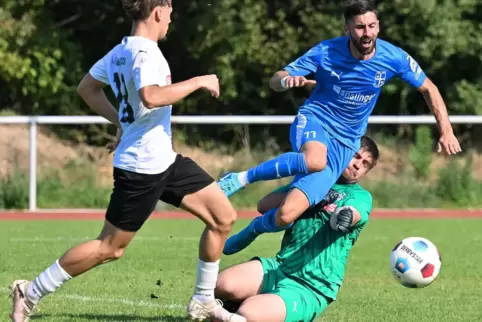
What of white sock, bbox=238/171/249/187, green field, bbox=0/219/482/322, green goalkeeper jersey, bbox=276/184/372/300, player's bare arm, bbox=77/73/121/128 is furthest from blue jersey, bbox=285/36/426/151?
player's bare arm, bbox=77/73/121/128

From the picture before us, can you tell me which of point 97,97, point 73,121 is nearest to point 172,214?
point 73,121

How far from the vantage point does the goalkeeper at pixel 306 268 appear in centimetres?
630

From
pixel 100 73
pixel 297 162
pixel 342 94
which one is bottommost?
pixel 297 162

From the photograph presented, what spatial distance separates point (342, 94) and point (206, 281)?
2.59 m

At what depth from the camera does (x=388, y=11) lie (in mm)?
23172

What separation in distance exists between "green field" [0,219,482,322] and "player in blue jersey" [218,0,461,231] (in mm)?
1158

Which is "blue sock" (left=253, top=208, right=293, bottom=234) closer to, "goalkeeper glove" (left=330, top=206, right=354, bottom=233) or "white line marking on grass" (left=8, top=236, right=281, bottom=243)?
"goalkeeper glove" (left=330, top=206, right=354, bottom=233)

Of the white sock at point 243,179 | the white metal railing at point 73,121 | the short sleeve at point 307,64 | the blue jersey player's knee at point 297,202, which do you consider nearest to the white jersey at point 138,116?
the blue jersey player's knee at point 297,202

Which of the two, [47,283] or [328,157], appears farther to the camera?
[328,157]

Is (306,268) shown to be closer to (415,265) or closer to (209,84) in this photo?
(415,265)

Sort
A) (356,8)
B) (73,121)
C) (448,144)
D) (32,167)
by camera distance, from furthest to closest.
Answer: (73,121)
(32,167)
(356,8)
(448,144)

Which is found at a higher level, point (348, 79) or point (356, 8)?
point (356, 8)

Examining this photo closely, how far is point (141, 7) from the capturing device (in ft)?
20.1

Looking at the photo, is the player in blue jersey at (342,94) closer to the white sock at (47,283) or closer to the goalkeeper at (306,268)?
the goalkeeper at (306,268)
